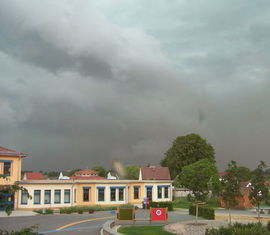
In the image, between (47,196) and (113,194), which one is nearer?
A: (47,196)

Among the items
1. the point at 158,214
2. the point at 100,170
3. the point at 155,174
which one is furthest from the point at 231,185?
the point at 100,170

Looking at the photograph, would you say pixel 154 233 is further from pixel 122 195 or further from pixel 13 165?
pixel 122 195

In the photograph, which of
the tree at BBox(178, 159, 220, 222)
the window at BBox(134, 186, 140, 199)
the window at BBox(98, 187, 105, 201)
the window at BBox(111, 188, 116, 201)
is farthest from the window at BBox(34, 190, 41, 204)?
the tree at BBox(178, 159, 220, 222)

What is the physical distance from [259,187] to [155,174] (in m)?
27.1

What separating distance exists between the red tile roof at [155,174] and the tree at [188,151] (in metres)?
12.1

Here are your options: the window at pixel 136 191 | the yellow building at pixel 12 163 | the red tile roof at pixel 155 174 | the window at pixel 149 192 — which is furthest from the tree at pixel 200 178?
the yellow building at pixel 12 163

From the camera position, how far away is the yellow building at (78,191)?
1569 inches

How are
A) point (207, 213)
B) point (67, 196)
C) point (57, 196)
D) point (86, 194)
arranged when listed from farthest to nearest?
point (86, 194), point (67, 196), point (57, 196), point (207, 213)

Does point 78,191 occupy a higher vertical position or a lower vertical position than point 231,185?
lower

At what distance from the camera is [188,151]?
68.4 metres

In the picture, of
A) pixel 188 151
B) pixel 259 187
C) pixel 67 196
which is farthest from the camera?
pixel 188 151

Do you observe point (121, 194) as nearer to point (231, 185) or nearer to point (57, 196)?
point (57, 196)

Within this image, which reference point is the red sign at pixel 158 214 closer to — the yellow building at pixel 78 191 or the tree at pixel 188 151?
the yellow building at pixel 78 191

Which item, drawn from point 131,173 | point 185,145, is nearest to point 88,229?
point 185,145
